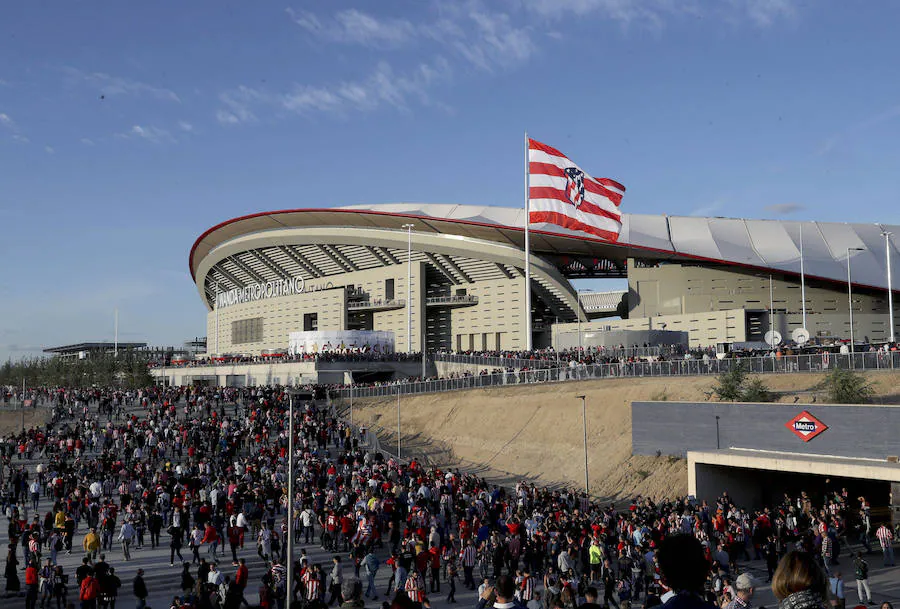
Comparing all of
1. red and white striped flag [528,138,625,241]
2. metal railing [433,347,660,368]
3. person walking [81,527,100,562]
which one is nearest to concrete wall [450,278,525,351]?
metal railing [433,347,660,368]

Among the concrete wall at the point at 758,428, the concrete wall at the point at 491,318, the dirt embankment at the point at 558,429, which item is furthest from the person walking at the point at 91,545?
the concrete wall at the point at 491,318

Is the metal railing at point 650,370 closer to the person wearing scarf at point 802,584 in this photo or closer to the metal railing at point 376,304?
the metal railing at point 376,304

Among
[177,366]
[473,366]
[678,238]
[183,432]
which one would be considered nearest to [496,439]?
[183,432]

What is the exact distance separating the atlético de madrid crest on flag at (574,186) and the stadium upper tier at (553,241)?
20452mm

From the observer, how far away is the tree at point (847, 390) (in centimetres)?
2680

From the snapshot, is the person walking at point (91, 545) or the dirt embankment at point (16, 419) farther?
the dirt embankment at point (16, 419)

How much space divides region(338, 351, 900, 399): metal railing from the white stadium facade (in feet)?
59.9

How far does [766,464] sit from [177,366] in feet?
214

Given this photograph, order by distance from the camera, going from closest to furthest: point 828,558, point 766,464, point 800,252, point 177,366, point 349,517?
point 828,558, point 349,517, point 766,464, point 800,252, point 177,366

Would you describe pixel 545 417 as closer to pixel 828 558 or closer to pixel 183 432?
pixel 183 432

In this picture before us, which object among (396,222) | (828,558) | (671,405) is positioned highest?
(396,222)

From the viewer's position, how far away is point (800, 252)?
198 ft

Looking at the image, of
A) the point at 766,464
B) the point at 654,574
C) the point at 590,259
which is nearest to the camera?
the point at 654,574

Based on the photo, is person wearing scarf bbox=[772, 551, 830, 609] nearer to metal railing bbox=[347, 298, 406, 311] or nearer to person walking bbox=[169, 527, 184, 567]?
person walking bbox=[169, 527, 184, 567]
